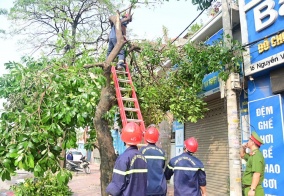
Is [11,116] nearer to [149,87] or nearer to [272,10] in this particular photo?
[149,87]

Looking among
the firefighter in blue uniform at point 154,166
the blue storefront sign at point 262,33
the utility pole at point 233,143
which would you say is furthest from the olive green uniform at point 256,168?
the blue storefront sign at point 262,33

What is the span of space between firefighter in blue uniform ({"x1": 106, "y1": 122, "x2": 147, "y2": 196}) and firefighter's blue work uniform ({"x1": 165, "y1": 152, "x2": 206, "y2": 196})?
133cm

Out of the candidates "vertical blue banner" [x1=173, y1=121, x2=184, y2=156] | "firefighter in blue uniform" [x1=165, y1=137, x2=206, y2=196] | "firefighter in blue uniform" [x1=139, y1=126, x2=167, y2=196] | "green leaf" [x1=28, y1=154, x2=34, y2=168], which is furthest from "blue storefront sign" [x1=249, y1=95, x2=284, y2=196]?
"vertical blue banner" [x1=173, y1=121, x2=184, y2=156]

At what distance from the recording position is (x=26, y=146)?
3.17 meters

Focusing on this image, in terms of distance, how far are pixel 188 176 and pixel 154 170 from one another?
0.56 metres

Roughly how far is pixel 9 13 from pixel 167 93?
1183 cm

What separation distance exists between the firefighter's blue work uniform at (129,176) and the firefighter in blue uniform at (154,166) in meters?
1.19

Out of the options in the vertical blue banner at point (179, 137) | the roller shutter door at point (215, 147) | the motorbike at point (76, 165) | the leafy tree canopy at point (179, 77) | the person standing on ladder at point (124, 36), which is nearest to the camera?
the leafy tree canopy at point (179, 77)

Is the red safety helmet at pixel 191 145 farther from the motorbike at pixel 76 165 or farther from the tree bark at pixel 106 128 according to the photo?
the motorbike at pixel 76 165

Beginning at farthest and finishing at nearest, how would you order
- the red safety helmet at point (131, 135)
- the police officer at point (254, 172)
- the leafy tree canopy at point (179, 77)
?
1. the leafy tree canopy at point (179, 77)
2. the police officer at point (254, 172)
3. the red safety helmet at point (131, 135)

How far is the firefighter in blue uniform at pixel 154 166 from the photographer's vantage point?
445 cm

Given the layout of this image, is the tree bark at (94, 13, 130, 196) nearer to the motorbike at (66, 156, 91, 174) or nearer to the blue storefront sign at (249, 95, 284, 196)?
the blue storefront sign at (249, 95, 284, 196)

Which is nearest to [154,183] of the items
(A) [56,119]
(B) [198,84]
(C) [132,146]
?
(C) [132,146]

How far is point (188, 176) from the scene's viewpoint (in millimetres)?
4438
